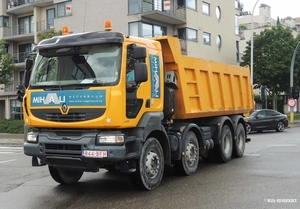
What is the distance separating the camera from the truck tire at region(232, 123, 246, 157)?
11.6m

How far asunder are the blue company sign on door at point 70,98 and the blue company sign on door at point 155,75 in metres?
1.31

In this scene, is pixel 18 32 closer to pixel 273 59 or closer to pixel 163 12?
pixel 163 12

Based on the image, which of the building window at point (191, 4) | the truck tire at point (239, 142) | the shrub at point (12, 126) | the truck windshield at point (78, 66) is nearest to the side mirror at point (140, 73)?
the truck windshield at point (78, 66)

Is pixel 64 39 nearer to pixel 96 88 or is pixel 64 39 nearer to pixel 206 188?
pixel 96 88

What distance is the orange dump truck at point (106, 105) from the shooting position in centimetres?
673

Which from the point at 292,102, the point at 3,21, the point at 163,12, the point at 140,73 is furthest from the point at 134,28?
the point at 140,73

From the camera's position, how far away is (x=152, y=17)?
29.0 meters

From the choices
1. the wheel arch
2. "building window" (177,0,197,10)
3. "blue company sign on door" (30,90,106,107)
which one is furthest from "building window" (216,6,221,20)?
"blue company sign on door" (30,90,106,107)

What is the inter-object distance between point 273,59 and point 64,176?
33.8 metres

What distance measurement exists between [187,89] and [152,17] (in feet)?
68.8

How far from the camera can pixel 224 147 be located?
1096cm

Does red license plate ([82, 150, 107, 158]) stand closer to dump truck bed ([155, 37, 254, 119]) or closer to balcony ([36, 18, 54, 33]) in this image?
dump truck bed ([155, 37, 254, 119])

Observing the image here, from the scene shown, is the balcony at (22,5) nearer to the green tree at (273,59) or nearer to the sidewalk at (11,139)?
the sidewalk at (11,139)

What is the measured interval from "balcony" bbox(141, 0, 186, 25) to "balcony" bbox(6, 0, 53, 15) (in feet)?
35.4
